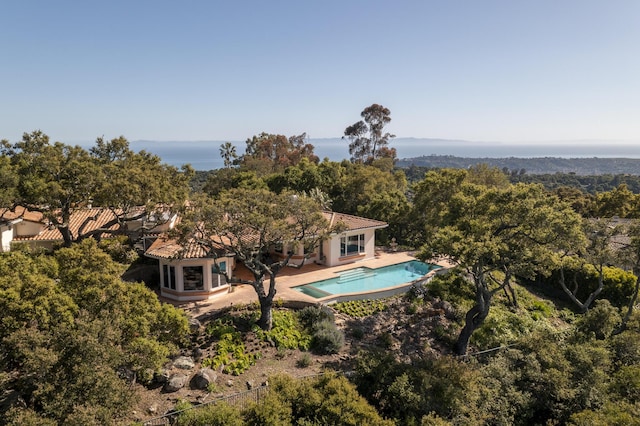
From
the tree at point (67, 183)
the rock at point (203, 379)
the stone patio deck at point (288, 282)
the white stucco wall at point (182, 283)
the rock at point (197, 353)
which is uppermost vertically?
the tree at point (67, 183)

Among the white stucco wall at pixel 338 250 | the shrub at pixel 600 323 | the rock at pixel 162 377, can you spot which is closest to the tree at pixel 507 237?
the shrub at pixel 600 323

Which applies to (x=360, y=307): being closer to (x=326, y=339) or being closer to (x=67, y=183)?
(x=326, y=339)

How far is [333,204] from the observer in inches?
1639

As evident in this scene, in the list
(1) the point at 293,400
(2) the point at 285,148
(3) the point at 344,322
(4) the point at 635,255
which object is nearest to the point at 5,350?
(1) the point at 293,400

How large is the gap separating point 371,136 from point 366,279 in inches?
1794

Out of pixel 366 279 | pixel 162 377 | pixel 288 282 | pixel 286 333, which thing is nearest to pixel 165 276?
pixel 288 282

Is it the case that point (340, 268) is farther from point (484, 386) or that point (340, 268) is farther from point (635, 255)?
point (635, 255)

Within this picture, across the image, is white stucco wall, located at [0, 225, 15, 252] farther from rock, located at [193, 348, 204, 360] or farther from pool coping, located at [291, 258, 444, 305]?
pool coping, located at [291, 258, 444, 305]

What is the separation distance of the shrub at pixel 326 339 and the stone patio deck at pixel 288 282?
2.48 metres

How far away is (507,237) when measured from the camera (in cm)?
1734

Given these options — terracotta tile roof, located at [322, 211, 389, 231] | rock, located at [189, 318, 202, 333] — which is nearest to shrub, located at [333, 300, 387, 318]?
terracotta tile roof, located at [322, 211, 389, 231]

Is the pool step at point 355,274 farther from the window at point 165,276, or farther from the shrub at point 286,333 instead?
the window at point 165,276

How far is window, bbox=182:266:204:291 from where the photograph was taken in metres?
20.7

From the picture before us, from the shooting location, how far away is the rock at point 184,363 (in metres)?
15.0
